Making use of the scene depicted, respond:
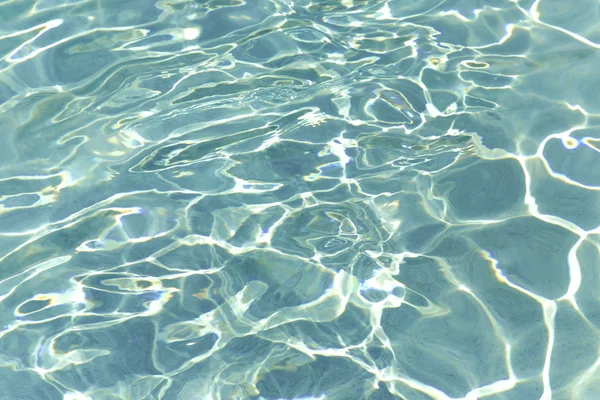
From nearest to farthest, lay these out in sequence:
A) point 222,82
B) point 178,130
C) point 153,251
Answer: point 153,251 → point 178,130 → point 222,82

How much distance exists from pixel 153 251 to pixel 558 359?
→ 4.44ft

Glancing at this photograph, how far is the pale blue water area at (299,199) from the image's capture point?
6.93 feet

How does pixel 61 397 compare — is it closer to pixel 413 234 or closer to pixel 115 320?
pixel 115 320

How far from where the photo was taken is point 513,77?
3012mm

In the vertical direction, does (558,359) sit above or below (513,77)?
below

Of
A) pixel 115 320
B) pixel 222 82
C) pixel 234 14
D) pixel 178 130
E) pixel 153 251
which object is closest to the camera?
pixel 115 320

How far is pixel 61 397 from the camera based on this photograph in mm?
2039

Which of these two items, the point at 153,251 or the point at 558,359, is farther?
the point at 153,251

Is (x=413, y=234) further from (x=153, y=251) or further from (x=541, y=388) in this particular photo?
(x=153, y=251)

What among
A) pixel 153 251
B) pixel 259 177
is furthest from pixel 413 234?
pixel 153 251

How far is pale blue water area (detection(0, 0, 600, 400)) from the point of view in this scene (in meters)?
2.11

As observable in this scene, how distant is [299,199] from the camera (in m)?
2.55

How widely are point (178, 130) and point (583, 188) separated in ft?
5.17

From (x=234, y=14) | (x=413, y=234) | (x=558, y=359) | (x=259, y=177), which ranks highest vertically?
(x=234, y=14)
